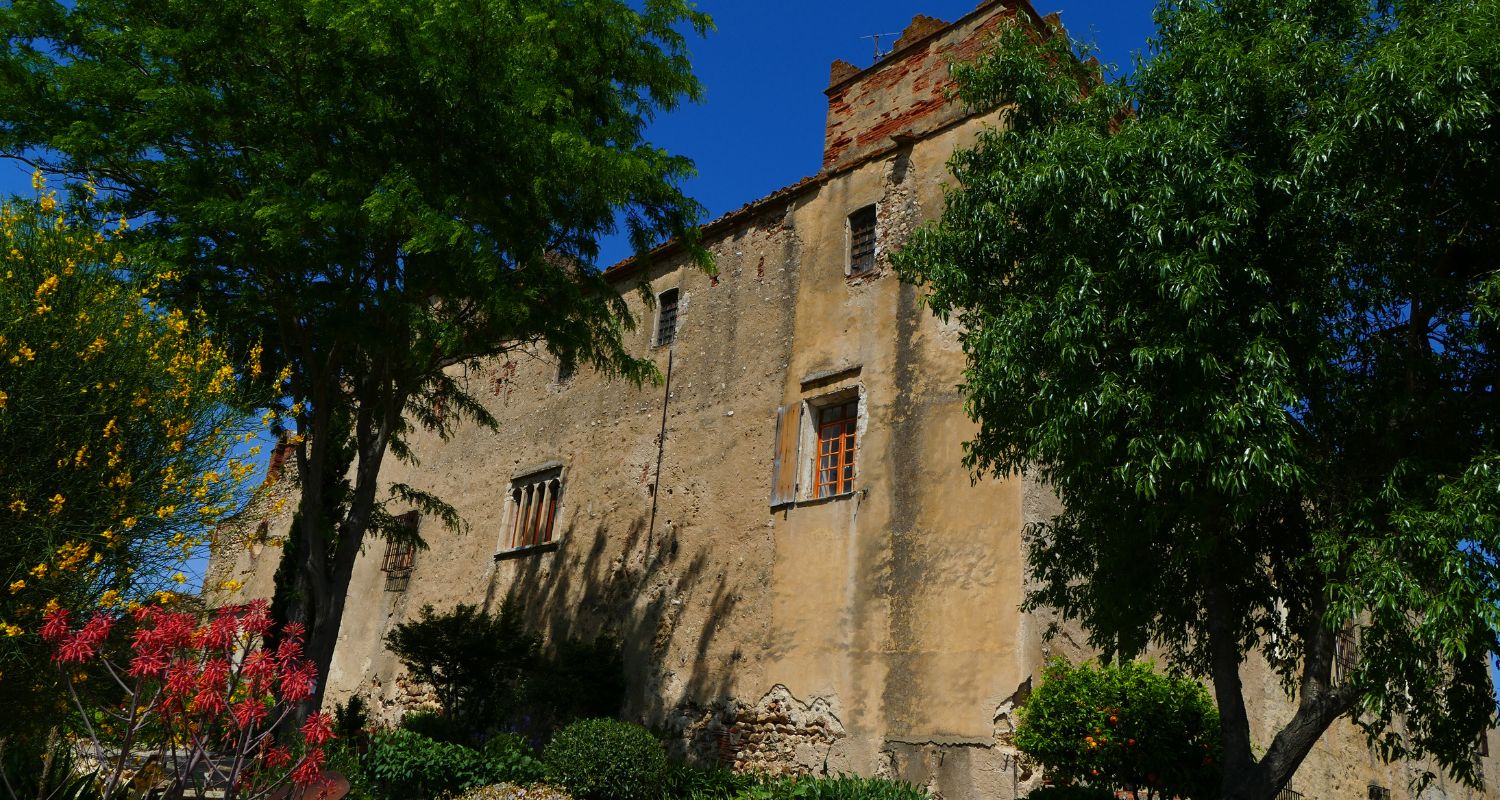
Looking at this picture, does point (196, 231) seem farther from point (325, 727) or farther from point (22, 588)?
point (325, 727)

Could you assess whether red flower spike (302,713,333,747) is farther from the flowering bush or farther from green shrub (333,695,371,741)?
green shrub (333,695,371,741)

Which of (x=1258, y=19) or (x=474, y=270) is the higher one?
(x=1258, y=19)

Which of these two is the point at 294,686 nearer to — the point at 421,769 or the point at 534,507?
the point at 421,769

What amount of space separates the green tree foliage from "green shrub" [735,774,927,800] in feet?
4.41

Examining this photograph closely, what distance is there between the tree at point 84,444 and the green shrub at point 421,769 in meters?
3.70

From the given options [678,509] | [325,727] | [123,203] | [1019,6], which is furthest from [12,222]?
[1019,6]

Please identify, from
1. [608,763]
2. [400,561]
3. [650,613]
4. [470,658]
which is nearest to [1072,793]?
[608,763]

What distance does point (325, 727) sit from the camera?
6246 mm

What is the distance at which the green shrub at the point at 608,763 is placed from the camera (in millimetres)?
11086

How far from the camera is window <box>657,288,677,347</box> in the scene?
56.3 feet

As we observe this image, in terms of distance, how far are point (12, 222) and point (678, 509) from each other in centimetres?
922

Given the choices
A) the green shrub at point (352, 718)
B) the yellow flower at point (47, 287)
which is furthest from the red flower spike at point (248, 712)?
the green shrub at point (352, 718)

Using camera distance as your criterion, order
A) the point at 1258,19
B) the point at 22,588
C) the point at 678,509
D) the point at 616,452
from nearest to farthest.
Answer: the point at 22,588
the point at 1258,19
the point at 678,509
the point at 616,452

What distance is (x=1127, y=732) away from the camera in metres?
9.59
